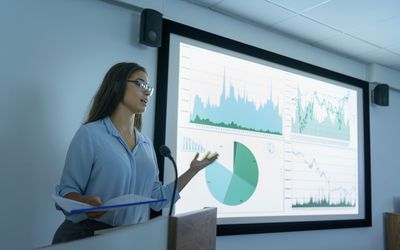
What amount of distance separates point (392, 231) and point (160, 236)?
3273 millimetres

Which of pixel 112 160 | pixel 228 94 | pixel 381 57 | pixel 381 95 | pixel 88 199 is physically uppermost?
pixel 381 57

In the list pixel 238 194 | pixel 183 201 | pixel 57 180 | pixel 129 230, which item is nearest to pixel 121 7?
pixel 57 180

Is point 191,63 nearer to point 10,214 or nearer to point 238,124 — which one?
point 238,124

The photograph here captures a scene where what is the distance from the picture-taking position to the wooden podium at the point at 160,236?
2.12ft

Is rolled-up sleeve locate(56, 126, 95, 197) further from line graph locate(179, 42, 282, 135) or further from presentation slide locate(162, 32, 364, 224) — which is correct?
line graph locate(179, 42, 282, 135)

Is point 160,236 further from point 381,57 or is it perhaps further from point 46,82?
point 381,57

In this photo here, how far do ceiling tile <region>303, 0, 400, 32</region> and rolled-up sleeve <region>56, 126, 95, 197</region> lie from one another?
185 cm

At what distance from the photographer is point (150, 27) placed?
2.05m

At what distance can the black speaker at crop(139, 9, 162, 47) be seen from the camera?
2.05 m

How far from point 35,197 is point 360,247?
2.77 m

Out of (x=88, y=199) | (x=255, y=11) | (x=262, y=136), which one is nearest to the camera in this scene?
(x=88, y=199)

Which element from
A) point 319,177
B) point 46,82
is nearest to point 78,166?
point 46,82

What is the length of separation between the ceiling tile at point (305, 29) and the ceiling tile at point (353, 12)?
7cm

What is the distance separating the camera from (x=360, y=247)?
3186 mm
